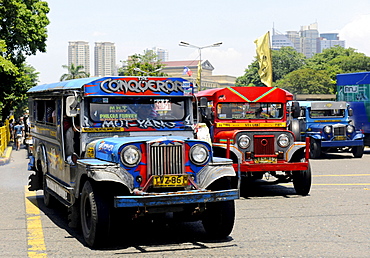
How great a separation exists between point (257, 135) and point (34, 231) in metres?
5.60

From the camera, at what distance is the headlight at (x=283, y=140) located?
43.1ft

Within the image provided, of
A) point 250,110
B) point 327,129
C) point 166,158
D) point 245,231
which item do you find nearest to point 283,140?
point 250,110

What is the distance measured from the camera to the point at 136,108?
9391mm

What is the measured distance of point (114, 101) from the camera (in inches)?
364

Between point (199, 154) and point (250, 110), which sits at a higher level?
point (250, 110)

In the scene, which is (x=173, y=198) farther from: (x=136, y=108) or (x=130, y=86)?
(x=130, y=86)

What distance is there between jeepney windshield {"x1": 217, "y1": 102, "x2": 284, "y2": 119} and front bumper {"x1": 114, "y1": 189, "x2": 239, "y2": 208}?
6.76 metres

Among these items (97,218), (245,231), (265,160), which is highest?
(265,160)

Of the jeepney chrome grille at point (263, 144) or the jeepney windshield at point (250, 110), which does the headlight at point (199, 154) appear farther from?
the jeepney windshield at point (250, 110)

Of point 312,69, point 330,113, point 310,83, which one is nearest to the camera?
point 330,113

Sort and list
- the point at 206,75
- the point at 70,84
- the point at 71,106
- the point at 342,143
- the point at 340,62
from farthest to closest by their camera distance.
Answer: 1. the point at 206,75
2. the point at 340,62
3. the point at 342,143
4. the point at 70,84
5. the point at 71,106

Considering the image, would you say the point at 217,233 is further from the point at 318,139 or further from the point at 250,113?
the point at 318,139

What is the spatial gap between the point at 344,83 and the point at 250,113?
1371 centimetres

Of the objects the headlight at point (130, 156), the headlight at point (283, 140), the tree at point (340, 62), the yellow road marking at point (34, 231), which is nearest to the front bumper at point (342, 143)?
the headlight at point (283, 140)
